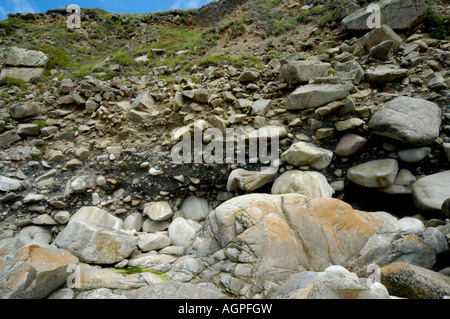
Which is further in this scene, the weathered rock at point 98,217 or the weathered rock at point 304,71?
the weathered rock at point 304,71

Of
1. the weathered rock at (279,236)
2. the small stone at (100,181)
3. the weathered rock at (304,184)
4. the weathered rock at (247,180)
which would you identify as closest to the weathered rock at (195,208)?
the weathered rock at (247,180)

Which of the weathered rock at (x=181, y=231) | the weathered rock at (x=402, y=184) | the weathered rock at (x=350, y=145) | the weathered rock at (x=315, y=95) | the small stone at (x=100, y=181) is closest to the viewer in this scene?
the weathered rock at (x=402, y=184)

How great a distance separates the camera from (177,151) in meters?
6.87

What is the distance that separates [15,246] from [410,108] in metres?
9.75

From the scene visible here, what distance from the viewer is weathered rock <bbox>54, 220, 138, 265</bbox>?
14.4 feet

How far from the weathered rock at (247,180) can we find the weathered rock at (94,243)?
121 inches

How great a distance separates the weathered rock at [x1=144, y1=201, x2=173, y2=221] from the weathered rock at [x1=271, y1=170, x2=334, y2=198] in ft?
10.5

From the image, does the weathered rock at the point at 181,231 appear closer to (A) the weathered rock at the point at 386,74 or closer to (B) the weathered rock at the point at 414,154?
(B) the weathered rock at the point at 414,154

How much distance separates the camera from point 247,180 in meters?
5.93

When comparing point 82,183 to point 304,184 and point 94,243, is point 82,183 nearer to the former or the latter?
point 94,243

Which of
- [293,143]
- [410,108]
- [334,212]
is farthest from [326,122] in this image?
[334,212]

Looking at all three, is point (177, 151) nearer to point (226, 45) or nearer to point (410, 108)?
point (410, 108)

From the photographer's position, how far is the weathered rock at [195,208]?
6270 millimetres
